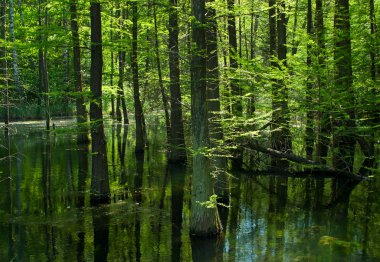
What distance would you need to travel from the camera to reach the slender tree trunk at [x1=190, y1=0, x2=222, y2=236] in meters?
9.69

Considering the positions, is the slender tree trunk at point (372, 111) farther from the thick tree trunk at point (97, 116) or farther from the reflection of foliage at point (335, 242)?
the thick tree trunk at point (97, 116)

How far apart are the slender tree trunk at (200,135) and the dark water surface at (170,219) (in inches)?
18.2

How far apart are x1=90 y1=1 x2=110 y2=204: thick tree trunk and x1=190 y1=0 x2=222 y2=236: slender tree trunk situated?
4.08 m

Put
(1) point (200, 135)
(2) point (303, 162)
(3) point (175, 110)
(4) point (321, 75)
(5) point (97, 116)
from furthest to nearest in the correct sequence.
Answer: (3) point (175, 110)
(2) point (303, 162)
(5) point (97, 116)
(4) point (321, 75)
(1) point (200, 135)

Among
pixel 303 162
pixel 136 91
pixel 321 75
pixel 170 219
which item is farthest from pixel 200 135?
pixel 136 91

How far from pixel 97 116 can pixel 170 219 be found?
4000mm

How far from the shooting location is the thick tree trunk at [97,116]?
42.1 ft

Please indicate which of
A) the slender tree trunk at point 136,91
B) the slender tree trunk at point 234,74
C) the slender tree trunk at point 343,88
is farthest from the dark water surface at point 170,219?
the slender tree trunk at point 136,91

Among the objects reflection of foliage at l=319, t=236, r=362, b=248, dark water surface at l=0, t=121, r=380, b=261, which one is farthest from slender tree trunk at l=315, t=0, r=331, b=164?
reflection of foliage at l=319, t=236, r=362, b=248

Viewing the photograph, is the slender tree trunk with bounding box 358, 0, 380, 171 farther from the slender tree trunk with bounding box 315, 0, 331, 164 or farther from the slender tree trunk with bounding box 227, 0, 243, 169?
the slender tree trunk with bounding box 227, 0, 243, 169

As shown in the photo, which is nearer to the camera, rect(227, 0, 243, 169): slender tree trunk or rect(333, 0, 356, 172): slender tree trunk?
rect(333, 0, 356, 172): slender tree trunk

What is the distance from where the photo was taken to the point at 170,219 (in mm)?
11812

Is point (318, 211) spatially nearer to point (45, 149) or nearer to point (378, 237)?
point (378, 237)

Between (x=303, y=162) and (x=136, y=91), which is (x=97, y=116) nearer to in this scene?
(x=303, y=162)
